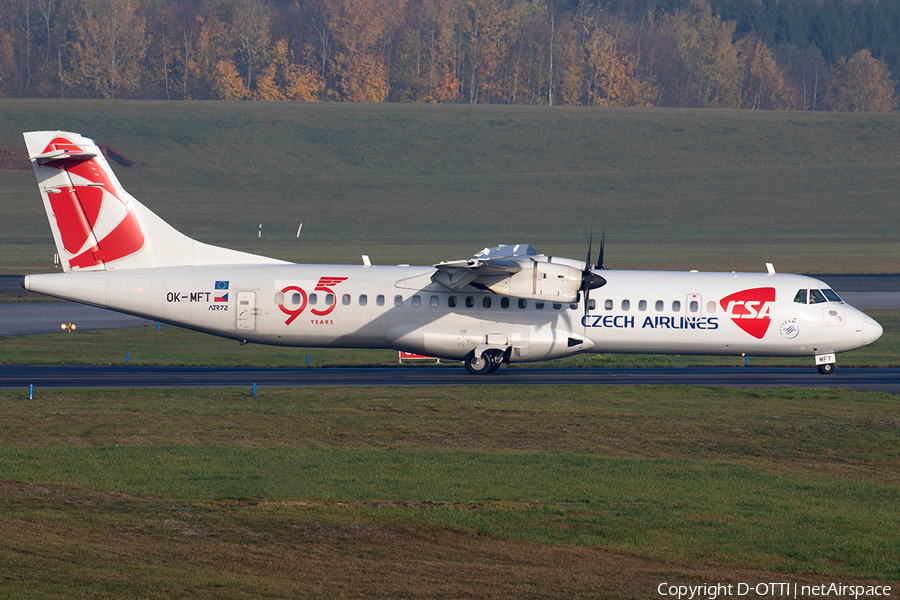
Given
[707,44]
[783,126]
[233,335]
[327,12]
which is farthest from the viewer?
[707,44]

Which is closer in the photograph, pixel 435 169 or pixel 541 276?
pixel 541 276

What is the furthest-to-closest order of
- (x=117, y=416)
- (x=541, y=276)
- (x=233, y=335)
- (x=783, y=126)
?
1. (x=783, y=126)
2. (x=233, y=335)
3. (x=541, y=276)
4. (x=117, y=416)

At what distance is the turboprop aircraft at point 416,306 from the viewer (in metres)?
32.1

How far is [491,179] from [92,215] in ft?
297

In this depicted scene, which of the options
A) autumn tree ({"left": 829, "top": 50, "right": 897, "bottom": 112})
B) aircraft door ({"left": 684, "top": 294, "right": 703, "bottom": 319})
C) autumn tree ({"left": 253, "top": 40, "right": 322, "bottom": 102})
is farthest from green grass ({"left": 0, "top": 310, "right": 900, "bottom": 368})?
autumn tree ({"left": 829, "top": 50, "right": 897, "bottom": 112})

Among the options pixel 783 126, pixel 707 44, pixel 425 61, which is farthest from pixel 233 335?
pixel 707 44

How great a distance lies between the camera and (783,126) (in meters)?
141

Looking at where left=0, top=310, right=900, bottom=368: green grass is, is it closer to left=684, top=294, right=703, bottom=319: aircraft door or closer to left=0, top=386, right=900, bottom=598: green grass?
left=684, top=294, right=703, bottom=319: aircraft door

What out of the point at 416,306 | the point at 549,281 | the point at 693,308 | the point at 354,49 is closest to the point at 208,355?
the point at 416,306

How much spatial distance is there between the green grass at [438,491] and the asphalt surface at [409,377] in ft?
6.29

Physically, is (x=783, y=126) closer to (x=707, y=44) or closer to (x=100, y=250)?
(x=707, y=44)

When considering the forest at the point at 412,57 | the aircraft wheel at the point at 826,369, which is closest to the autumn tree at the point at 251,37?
the forest at the point at 412,57

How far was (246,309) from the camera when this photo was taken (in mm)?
32344

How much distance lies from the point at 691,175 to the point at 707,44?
5788 cm
